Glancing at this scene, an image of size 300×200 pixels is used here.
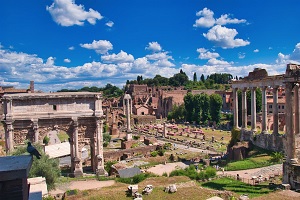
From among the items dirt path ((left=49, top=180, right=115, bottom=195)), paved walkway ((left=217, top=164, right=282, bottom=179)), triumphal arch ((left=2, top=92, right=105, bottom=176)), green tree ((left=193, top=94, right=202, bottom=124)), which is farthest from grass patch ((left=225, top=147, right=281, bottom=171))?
green tree ((left=193, top=94, right=202, bottom=124))

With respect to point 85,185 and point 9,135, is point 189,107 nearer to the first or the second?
point 85,185

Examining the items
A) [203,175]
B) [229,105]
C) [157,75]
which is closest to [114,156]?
[203,175]

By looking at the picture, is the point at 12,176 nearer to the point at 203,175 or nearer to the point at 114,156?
the point at 203,175

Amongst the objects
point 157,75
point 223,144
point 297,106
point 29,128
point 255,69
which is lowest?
point 223,144

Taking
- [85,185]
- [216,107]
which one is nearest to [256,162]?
[85,185]

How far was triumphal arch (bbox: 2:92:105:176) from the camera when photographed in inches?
963

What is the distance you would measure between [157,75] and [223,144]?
429 feet

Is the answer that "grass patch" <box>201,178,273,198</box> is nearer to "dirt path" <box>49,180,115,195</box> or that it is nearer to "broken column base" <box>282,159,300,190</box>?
"broken column base" <box>282,159,300,190</box>

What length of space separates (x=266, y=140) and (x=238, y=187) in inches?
438

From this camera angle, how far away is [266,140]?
2777 cm

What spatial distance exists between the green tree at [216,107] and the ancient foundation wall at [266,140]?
120 ft

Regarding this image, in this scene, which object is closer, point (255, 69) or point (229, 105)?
point (255, 69)

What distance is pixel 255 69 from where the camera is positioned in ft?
98.7

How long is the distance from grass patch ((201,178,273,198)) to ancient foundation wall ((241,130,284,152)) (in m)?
8.37
